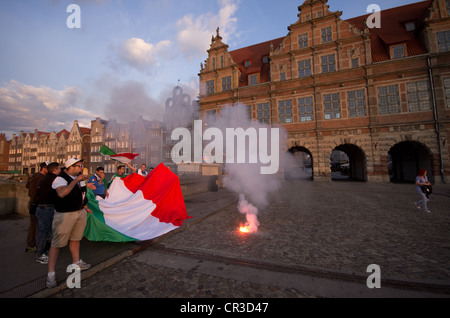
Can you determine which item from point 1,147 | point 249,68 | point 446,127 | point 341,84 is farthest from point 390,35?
point 1,147

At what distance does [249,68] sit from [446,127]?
754 inches

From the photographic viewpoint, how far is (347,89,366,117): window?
60.6 ft

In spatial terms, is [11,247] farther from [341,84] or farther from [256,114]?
[341,84]

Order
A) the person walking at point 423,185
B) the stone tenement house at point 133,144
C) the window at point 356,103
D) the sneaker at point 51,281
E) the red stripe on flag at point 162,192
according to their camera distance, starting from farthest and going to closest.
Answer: the stone tenement house at point 133,144 < the window at point 356,103 < the person walking at point 423,185 < the red stripe on flag at point 162,192 < the sneaker at point 51,281

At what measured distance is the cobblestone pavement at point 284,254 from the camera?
2721mm

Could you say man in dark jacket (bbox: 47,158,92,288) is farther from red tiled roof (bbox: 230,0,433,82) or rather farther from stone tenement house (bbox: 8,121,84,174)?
stone tenement house (bbox: 8,121,84,174)

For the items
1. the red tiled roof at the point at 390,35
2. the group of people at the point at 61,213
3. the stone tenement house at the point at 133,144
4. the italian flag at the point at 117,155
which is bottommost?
the group of people at the point at 61,213

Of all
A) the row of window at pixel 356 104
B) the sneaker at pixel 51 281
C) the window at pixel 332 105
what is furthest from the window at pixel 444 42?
the sneaker at pixel 51 281

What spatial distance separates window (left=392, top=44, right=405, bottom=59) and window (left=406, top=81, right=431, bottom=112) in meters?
2.84

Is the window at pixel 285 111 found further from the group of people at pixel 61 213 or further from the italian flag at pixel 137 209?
the group of people at pixel 61 213

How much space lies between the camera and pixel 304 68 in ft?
67.5

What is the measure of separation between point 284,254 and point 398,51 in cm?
2341

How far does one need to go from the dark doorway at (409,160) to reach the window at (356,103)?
5464 mm

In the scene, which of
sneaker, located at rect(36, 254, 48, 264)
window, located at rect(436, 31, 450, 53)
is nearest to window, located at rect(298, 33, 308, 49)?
window, located at rect(436, 31, 450, 53)
